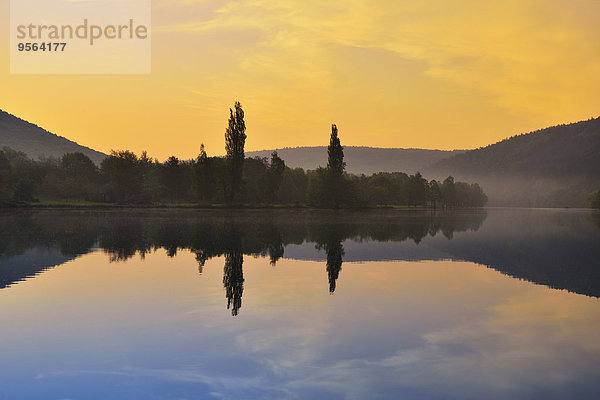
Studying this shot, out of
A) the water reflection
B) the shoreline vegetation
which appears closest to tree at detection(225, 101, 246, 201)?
the shoreline vegetation

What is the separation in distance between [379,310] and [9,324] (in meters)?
12.4

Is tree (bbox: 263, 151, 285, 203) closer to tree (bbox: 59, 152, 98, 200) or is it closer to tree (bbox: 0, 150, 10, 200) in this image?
tree (bbox: 59, 152, 98, 200)

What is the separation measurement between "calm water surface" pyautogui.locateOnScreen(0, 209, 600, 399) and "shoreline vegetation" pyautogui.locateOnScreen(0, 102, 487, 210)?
10594cm

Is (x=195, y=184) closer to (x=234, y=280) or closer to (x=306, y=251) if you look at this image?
(x=306, y=251)

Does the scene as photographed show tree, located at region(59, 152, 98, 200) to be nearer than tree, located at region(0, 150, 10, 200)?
No

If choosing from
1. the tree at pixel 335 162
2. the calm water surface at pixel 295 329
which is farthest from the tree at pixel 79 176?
the calm water surface at pixel 295 329

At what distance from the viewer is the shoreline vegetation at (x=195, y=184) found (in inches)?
5271

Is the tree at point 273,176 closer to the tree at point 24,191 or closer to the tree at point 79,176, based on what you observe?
the tree at point 79,176

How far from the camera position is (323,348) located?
1309 centimetres

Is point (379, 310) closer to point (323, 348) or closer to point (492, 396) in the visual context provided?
point (323, 348)

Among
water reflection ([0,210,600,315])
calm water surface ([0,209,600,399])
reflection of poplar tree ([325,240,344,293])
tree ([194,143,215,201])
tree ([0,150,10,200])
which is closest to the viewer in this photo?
calm water surface ([0,209,600,399])

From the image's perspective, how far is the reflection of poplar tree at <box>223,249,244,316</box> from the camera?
1865 cm

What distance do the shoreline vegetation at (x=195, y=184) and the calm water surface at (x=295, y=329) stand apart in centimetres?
10594

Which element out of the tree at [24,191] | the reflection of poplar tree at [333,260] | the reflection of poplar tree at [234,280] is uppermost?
the tree at [24,191]
